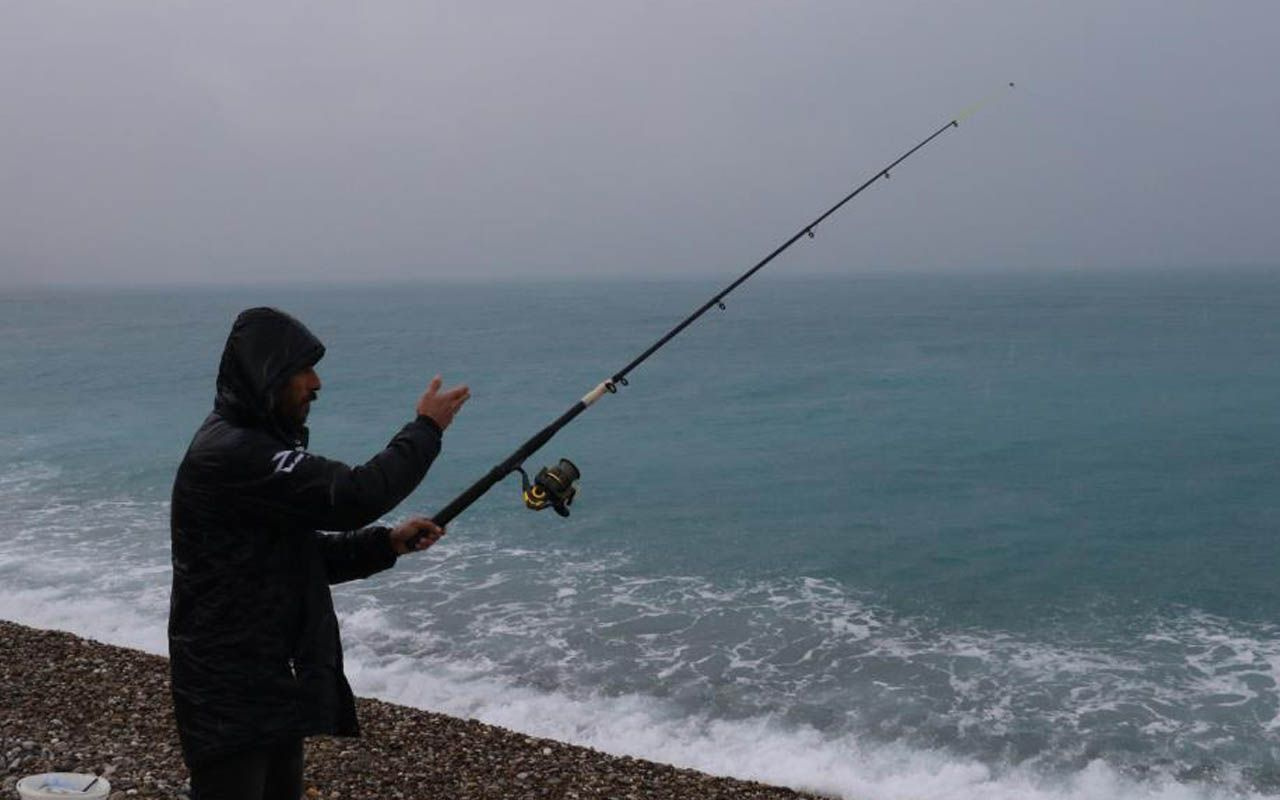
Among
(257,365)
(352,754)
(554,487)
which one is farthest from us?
(352,754)

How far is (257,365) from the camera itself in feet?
8.46

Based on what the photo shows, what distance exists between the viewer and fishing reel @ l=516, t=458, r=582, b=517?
3775 mm

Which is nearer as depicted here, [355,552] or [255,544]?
[255,544]

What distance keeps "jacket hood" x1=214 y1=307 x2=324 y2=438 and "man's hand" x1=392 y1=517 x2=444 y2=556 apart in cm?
47

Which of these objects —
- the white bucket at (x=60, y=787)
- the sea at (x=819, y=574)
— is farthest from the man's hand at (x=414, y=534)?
the sea at (x=819, y=574)

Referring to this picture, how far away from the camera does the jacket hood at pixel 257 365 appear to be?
102 inches

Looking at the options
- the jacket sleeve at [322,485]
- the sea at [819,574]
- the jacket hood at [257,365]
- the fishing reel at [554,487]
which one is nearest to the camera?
the jacket sleeve at [322,485]

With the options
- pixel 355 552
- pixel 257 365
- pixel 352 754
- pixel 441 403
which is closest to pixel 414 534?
pixel 355 552

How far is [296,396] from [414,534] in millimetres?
505

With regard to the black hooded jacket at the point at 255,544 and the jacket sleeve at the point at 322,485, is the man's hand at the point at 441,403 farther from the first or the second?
the jacket sleeve at the point at 322,485

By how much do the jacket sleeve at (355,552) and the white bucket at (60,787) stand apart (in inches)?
81.1

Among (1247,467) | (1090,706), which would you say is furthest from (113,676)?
(1247,467)

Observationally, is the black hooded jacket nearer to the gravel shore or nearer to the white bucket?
the white bucket

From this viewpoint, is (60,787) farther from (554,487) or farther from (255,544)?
(255,544)
